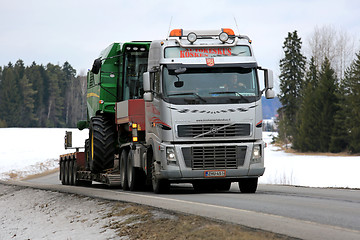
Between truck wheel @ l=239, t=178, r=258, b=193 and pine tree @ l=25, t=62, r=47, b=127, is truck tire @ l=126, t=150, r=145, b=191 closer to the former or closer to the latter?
truck wheel @ l=239, t=178, r=258, b=193

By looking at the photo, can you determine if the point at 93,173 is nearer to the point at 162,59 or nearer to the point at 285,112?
the point at 162,59

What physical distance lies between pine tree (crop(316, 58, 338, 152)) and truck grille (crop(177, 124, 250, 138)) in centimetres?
6430

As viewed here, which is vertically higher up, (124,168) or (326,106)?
(326,106)

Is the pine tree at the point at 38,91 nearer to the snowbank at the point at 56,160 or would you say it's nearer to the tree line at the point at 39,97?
the tree line at the point at 39,97

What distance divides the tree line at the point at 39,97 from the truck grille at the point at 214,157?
447ft

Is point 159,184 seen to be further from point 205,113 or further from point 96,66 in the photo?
point 96,66

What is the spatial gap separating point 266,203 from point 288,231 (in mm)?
4459

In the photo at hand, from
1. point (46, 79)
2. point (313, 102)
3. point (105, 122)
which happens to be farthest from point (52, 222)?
point (46, 79)

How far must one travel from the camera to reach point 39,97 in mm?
176000

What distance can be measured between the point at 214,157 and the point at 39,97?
541 ft

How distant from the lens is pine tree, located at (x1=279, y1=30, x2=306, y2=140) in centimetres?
9094

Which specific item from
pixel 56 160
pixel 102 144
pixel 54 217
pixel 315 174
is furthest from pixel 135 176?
pixel 56 160

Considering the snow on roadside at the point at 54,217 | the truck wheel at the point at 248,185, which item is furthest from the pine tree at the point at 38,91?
the truck wheel at the point at 248,185

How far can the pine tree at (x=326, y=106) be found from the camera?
78.4 meters
